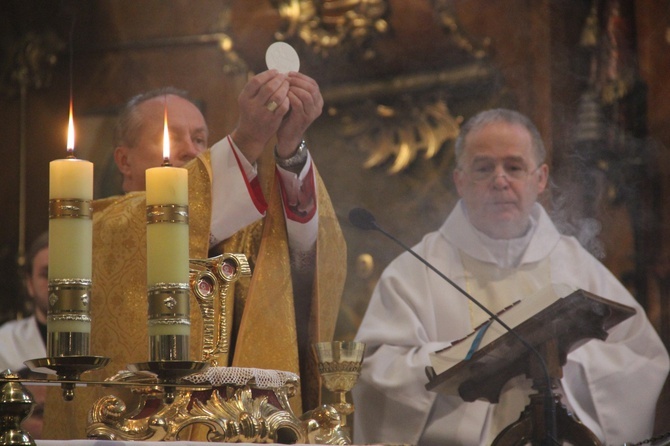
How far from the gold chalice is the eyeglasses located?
1844 millimetres

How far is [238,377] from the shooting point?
7.94 ft

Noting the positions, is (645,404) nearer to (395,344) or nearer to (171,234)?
(395,344)

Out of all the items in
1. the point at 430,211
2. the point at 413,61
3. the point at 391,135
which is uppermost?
the point at 413,61

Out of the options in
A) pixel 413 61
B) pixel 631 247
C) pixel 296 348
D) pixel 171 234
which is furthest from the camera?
pixel 413 61

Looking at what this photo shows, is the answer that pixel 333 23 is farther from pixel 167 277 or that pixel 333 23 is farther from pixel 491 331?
pixel 167 277

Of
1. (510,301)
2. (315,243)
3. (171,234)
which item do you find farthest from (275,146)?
(171,234)

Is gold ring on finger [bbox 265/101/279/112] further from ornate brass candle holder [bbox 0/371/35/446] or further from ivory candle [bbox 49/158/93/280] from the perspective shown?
ornate brass candle holder [bbox 0/371/35/446]

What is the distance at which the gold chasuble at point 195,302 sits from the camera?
3342mm

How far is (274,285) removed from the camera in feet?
11.4

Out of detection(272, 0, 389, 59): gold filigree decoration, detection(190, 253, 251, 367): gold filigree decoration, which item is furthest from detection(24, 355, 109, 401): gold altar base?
detection(272, 0, 389, 59): gold filigree decoration

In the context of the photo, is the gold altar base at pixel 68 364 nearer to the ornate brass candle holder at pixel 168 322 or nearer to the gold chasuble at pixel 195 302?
the ornate brass candle holder at pixel 168 322

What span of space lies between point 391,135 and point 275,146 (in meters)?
1.48

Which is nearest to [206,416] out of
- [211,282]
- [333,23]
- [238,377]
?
[238,377]

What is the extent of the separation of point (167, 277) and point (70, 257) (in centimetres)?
16
